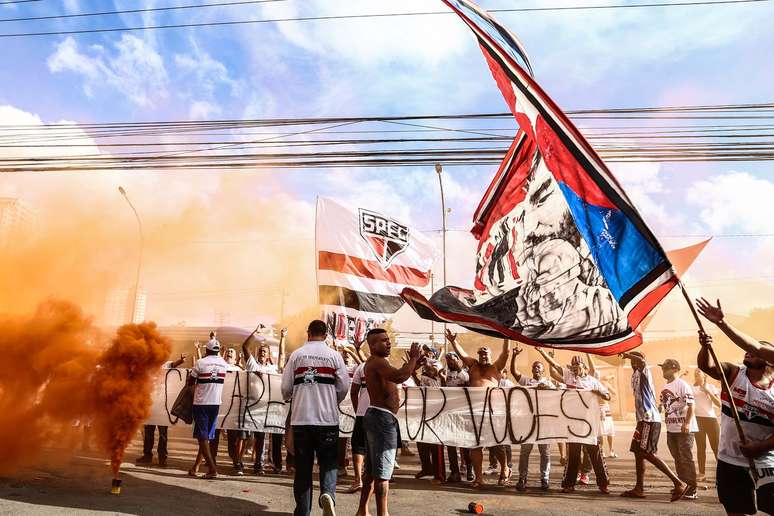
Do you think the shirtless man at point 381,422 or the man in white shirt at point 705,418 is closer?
the shirtless man at point 381,422

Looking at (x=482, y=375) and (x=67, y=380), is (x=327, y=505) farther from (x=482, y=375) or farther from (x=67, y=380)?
(x=482, y=375)

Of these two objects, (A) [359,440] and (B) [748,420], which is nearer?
(B) [748,420]

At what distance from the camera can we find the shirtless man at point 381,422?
5730 millimetres

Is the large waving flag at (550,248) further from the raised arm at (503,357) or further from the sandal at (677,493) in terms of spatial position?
→ the sandal at (677,493)

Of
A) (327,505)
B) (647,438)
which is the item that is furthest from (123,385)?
(647,438)

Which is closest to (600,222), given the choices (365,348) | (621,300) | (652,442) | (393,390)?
(621,300)

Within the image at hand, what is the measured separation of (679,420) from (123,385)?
8137 mm

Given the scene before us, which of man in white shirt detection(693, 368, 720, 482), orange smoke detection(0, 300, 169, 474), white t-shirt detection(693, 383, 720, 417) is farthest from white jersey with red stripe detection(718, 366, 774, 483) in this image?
white t-shirt detection(693, 383, 720, 417)

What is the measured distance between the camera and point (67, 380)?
279 inches

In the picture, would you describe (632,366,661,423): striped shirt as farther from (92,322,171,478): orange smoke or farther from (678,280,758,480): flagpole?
(92,322,171,478): orange smoke

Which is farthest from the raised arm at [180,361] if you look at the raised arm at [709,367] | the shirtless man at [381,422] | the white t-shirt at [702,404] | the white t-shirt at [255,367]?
the white t-shirt at [702,404]

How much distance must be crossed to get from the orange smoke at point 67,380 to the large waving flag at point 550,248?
3537mm

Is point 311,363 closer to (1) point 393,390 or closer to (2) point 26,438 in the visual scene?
(1) point 393,390

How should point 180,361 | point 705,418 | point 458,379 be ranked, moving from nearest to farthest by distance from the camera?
point 458,379 < point 180,361 < point 705,418
